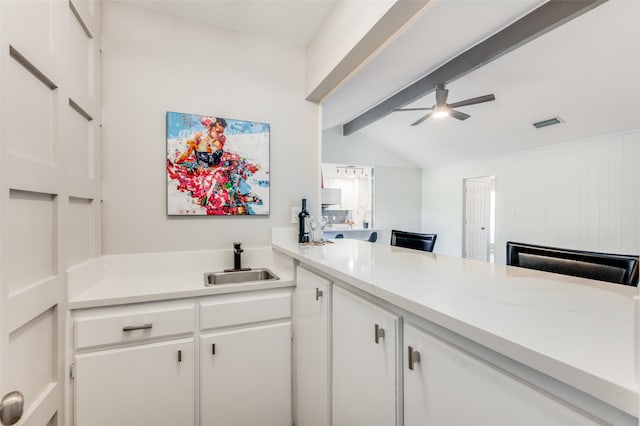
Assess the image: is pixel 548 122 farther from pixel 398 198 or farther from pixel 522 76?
pixel 398 198

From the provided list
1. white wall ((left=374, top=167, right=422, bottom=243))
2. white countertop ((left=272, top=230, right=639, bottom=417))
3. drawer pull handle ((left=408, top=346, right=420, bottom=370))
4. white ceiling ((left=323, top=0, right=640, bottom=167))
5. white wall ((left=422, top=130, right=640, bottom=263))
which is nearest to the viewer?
white countertop ((left=272, top=230, right=639, bottom=417))

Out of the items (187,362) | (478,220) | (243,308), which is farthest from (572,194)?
(187,362)

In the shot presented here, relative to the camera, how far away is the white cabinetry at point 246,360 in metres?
1.55

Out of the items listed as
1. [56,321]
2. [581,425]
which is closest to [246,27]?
[56,321]

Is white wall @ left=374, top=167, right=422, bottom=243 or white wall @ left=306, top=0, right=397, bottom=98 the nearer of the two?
white wall @ left=306, top=0, right=397, bottom=98

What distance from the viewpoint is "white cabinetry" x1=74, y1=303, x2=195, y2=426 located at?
136cm

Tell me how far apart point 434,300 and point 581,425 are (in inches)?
12.9

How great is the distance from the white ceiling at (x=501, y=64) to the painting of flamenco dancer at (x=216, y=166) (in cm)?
72

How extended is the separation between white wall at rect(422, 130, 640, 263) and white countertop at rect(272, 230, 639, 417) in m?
3.76

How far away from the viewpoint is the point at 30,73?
1035 mm

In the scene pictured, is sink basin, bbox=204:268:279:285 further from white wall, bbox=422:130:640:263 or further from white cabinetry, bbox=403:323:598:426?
white wall, bbox=422:130:640:263

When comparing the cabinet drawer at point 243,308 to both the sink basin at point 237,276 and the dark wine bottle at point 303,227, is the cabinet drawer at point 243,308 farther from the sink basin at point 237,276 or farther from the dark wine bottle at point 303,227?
the dark wine bottle at point 303,227

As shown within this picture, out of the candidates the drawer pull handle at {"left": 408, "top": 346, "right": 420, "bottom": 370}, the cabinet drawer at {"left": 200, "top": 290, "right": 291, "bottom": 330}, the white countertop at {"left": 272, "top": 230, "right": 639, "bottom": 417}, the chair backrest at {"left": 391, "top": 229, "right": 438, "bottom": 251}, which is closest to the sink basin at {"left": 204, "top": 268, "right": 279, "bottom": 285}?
the cabinet drawer at {"left": 200, "top": 290, "right": 291, "bottom": 330}

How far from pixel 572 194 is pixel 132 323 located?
18.4 ft
